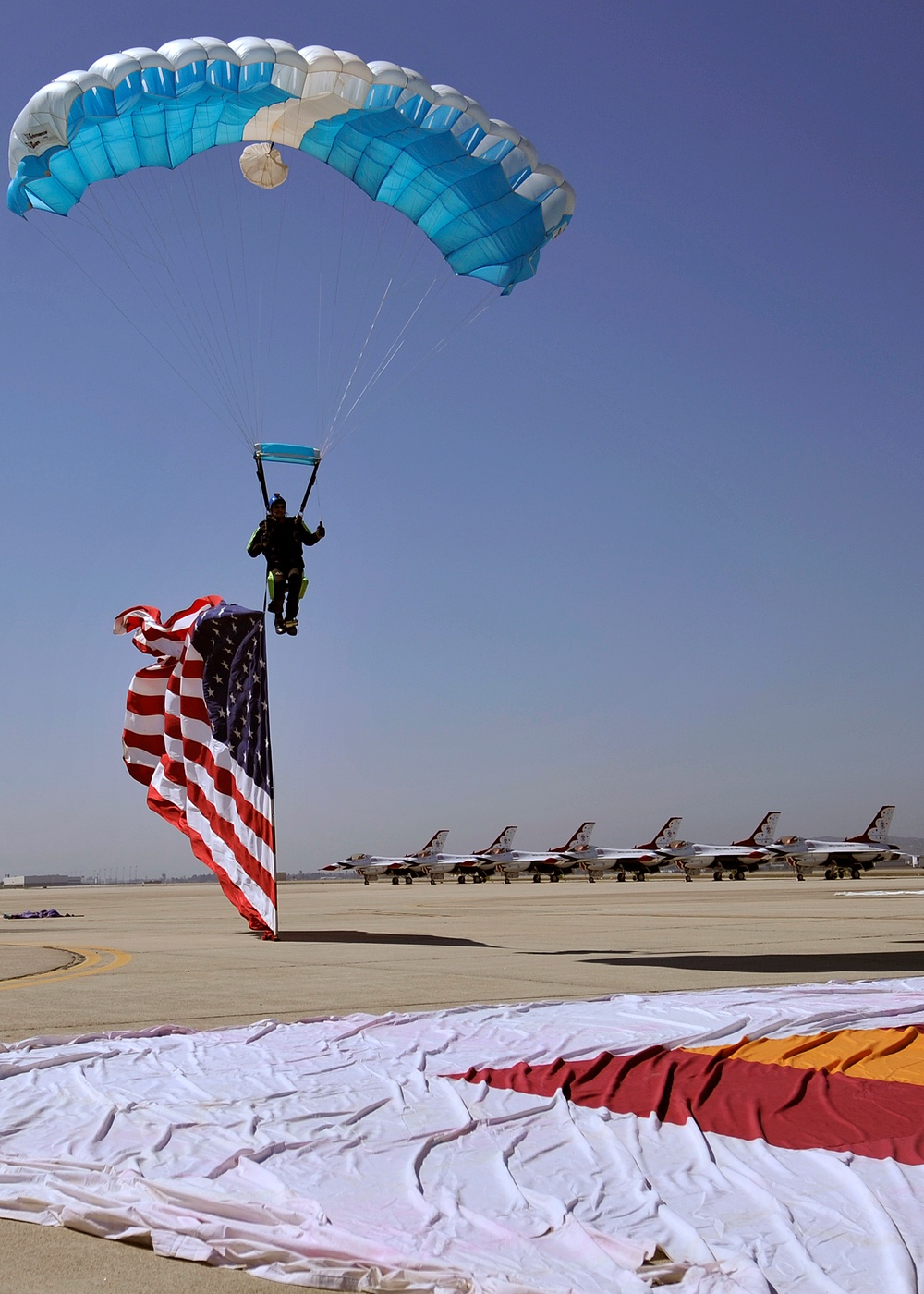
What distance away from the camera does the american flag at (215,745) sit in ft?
44.5

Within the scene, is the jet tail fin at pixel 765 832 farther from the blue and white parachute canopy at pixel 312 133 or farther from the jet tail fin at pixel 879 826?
the blue and white parachute canopy at pixel 312 133

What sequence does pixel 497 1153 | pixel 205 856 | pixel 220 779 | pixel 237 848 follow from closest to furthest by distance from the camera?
1. pixel 497 1153
2. pixel 237 848
3. pixel 220 779
4. pixel 205 856

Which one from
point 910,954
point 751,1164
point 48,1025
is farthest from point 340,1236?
point 910,954

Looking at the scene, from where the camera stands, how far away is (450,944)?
13.7m

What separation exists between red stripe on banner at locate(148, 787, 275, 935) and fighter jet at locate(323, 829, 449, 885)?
53.8 metres

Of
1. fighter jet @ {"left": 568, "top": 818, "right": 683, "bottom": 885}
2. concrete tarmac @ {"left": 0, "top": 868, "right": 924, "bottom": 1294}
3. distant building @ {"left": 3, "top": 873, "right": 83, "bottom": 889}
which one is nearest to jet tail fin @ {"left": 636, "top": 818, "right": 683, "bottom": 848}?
fighter jet @ {"left": 568, "top": 818, "right": 683, "bottom": 885}

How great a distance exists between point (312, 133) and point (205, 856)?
354 inches

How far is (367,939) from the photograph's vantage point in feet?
49.1

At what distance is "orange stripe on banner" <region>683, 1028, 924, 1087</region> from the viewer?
486 centimetres

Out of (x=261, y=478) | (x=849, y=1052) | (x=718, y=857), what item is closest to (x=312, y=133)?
(x=261, y=478)

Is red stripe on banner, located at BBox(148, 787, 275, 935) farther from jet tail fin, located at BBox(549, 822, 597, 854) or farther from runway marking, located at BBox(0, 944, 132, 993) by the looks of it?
jet tail fin, located at BBox(549, 822, 597, 854)

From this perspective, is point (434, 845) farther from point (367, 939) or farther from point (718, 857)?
point (367, 939)

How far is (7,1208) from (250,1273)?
92 cm

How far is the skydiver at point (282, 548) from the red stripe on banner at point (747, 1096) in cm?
834
